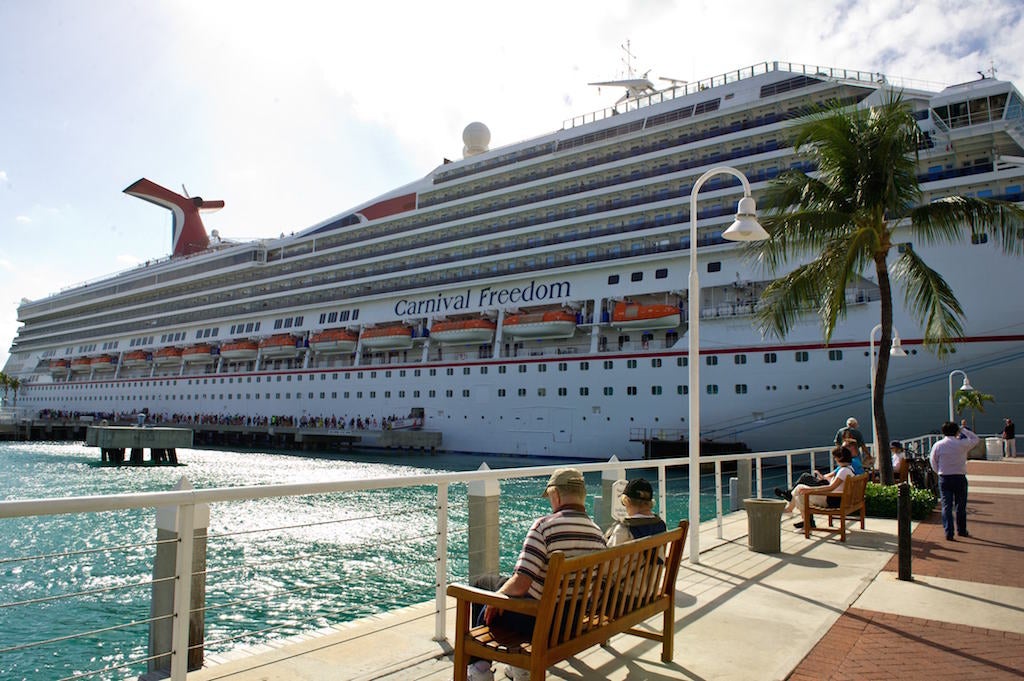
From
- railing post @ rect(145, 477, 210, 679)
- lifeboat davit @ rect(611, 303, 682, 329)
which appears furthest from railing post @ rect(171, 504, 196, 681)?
lifeboat davit @ rect(611, 303, 682, 329)

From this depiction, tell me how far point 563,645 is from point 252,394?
45626mm

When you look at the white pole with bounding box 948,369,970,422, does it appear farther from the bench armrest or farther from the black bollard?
the bench armrest

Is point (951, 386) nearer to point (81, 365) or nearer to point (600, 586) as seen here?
point (600, 586)

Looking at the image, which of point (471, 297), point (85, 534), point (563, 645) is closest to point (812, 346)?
point (471, 297)

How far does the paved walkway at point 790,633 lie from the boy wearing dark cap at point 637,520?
0.68 meters

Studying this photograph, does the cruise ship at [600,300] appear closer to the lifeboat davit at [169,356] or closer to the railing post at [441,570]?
the lifeboat davit at [169,356]

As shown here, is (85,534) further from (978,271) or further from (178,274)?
(178,274)

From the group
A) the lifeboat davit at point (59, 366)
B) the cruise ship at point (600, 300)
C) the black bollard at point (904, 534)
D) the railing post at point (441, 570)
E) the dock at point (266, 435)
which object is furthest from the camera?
the lifeboat davit at point (59, 366)

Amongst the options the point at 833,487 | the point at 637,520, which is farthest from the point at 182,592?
the point at 833,487

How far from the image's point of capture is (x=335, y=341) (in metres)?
39.0

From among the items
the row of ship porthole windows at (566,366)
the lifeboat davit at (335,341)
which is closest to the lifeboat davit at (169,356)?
the row of ship porthole windows at (566,366)

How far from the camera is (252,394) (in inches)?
1785

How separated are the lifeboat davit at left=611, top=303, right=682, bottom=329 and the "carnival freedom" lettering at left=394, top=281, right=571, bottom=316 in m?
3.66

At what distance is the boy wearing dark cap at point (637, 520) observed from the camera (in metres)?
3.95
